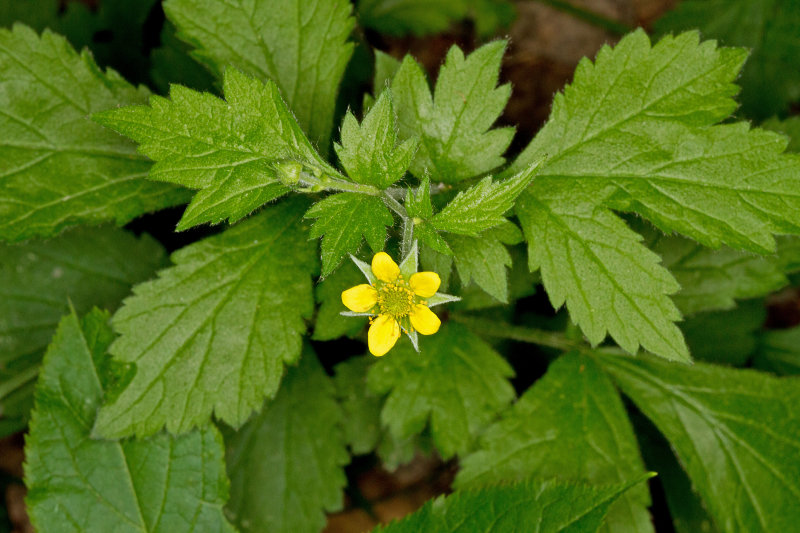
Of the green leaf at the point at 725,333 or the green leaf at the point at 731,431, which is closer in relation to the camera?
the green leaf at the point at 731,431

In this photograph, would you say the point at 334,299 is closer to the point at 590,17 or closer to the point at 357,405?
the point at 357,405

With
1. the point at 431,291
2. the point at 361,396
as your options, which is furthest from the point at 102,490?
the point at 431,291

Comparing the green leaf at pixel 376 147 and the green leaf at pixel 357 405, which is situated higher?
the green leaf at pixel 376 147

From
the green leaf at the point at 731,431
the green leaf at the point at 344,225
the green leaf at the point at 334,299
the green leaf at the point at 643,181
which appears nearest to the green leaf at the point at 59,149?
the green leaf at the point at 334,299


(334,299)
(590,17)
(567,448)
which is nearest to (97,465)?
(334,299)

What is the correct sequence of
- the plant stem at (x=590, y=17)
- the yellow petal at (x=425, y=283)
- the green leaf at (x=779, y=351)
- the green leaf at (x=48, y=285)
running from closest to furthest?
the yellow petal at (x=425, y=283)
the green leaf at (x=48, y=285)
the green leaf at (x=779, y=351)
the plant stem at (x=590, y=17)

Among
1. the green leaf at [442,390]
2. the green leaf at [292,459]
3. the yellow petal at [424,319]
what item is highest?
the yellow petal at [424,319]

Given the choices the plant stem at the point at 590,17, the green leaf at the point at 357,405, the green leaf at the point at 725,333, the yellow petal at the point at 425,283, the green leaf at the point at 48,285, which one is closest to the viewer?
the yellow petal at the point at 425,283

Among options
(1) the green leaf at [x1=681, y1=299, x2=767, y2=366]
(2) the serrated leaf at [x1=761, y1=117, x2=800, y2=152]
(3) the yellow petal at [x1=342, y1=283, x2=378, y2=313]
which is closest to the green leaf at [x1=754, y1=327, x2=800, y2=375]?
(1) the green leaf at [x1=681, y1=299, x2=767, y2=366]

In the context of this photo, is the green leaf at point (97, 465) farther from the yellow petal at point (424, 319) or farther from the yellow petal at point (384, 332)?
the yellow petal at point (424, 319)
